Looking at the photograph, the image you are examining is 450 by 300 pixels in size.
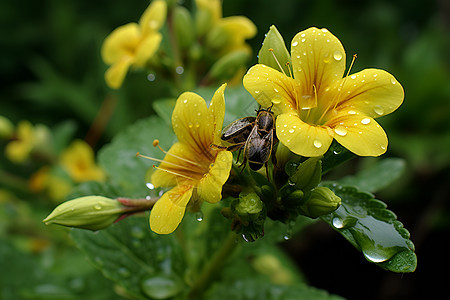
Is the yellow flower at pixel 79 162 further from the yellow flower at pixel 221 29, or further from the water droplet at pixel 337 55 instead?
the water droplet at pixel 337 55

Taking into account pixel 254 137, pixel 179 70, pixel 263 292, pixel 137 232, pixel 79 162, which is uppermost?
pixel 254 137

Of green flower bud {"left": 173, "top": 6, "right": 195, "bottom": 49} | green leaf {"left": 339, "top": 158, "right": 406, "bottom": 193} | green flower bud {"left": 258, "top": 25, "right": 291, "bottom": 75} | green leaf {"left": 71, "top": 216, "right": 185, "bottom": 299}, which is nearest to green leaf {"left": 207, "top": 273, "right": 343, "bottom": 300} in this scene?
green leaf {"left": 71, "top": 216, "right": 185, "bottom": 299}

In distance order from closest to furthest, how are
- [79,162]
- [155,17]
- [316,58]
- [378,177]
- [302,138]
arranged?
[302,138] < [316,58] < [378,177] < [155,17] < [79,162]

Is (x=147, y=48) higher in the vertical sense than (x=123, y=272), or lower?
higher

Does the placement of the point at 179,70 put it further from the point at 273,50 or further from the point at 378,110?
the point at 378,110

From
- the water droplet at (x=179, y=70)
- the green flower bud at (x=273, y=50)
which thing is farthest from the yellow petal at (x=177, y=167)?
the water droplet at (x=179, y=70)

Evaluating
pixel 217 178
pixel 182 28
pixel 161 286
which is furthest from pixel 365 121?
pixel 182 28

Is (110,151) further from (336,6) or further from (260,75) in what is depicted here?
(336,6)
